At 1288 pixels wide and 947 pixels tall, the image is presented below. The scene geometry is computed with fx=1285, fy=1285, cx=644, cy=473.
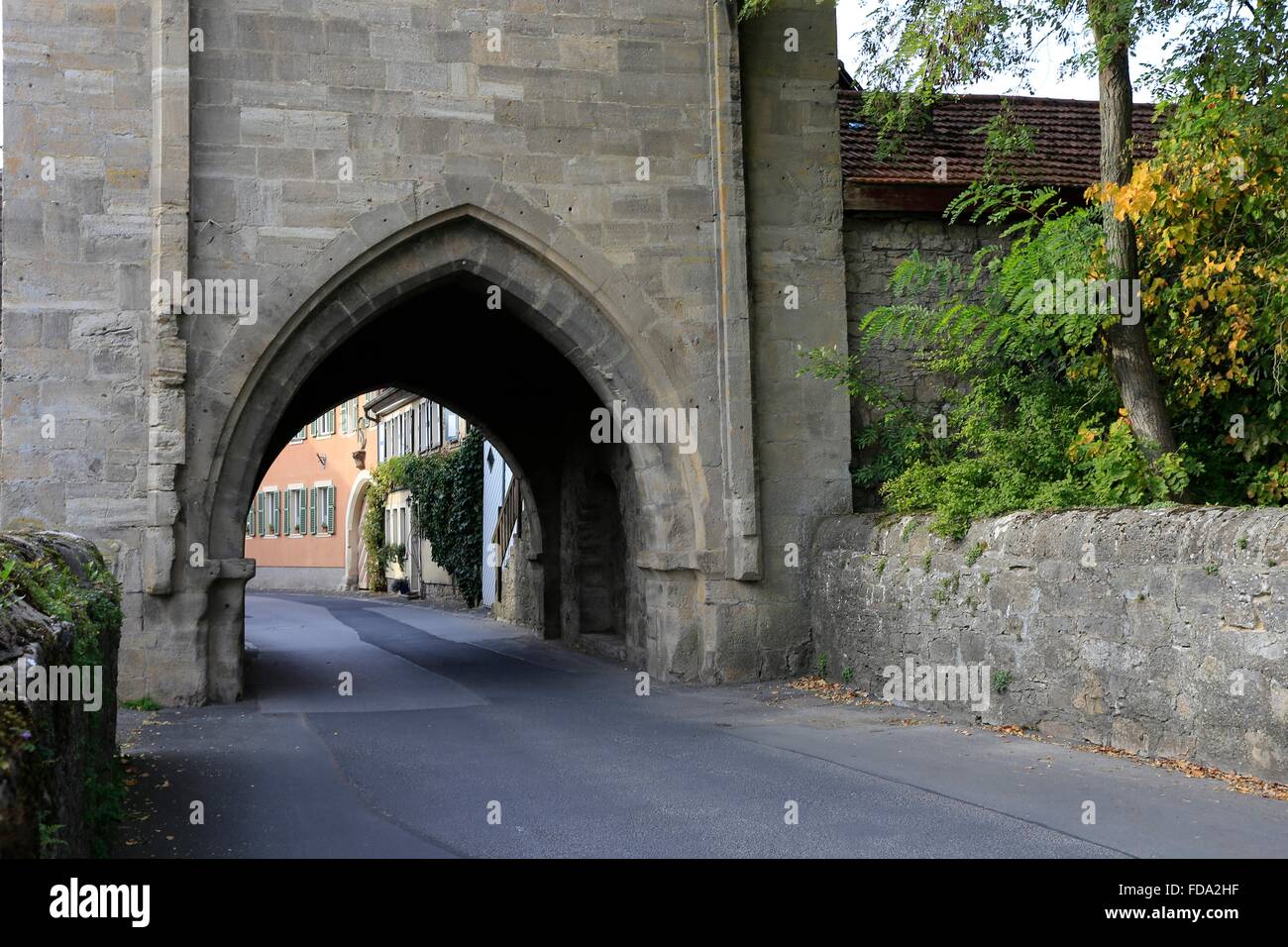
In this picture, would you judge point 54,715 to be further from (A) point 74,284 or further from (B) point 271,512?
(B) point 271,512

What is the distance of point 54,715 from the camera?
3.60 metres

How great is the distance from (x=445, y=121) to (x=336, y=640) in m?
8.87

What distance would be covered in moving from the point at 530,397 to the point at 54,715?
12912 mm

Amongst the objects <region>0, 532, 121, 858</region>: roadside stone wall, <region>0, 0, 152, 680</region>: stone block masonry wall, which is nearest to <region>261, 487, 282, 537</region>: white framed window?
<region>0, 0, 152, 680</region>: stone block masonry wall

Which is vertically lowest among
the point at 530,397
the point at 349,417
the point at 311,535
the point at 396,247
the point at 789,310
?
the point at 311,535

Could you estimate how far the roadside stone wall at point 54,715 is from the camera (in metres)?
2.97

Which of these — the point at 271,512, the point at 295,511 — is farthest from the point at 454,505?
the point at 271,512

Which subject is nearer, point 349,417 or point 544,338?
point 544,338

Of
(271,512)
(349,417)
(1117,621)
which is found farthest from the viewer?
(271,512)

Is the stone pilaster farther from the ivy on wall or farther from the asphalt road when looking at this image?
the ivy on wall

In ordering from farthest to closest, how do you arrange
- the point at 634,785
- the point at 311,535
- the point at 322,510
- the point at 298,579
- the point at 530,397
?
the point at 298,579 < the point at 311,535 < the point at 322,510 < the point at 530,397 < the point at 634,785

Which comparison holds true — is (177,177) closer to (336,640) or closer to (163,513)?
(163,513)

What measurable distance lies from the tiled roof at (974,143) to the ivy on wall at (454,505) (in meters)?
13.5

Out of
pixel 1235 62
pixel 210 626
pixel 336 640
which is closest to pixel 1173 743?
pixel 1235 62
